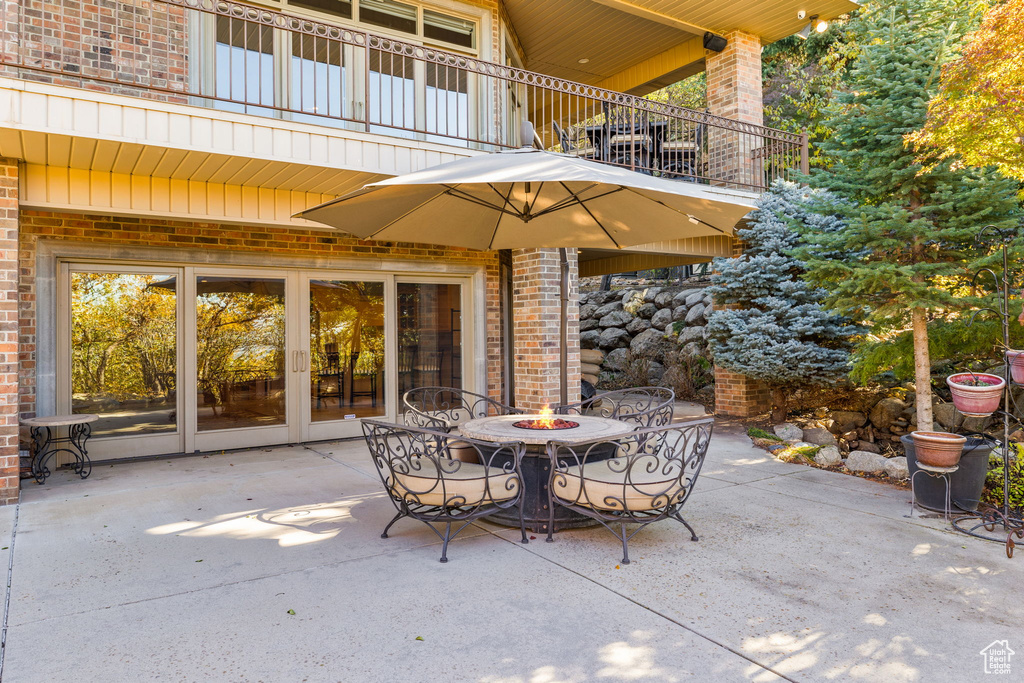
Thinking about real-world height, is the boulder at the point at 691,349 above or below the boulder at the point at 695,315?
below

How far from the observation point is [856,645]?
257 centimetres

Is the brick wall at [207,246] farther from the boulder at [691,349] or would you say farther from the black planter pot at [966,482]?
the black planter pot at [966,482]

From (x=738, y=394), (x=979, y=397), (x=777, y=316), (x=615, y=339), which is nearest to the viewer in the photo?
(x=979, y=397)

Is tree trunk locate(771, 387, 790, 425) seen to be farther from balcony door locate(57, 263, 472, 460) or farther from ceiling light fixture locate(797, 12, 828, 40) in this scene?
ceiling light fixture locate(797, 12, 828, 40)

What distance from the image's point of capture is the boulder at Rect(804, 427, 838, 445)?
7211mm

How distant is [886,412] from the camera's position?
8117 mm

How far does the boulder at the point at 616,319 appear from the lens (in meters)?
14.2

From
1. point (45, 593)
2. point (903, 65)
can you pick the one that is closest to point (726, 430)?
point (903, 65)

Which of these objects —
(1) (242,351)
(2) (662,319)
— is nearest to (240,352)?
(1) (242,351)

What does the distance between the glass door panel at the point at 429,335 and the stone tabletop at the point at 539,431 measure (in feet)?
11.5

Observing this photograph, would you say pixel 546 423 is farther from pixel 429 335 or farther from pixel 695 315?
pixel 695 315

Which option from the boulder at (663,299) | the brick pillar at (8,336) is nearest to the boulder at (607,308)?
the boulder at (663,299)

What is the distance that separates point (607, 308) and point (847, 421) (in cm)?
720

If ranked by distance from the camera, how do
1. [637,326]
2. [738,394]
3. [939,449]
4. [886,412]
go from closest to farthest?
1. [939,449]
2. [886,412]
3. [738,394]
4. [637,326]
